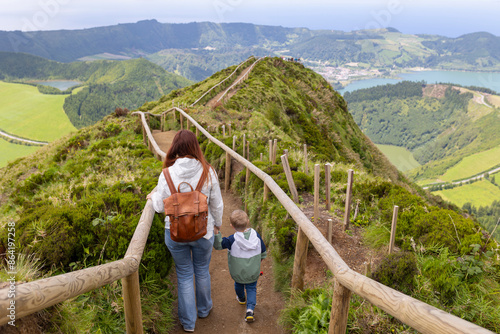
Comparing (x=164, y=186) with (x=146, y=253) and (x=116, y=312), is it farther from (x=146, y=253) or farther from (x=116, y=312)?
(x=116, y=312)

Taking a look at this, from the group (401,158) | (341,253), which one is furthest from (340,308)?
(401,158)

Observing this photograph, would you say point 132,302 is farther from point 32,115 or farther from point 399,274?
point 32,115

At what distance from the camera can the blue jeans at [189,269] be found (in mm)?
3549

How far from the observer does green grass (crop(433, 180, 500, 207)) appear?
116m

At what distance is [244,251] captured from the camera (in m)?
3.88

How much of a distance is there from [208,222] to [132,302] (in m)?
1.20

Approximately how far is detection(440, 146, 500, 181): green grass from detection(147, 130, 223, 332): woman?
529 feet

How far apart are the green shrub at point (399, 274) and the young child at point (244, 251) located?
155 cm

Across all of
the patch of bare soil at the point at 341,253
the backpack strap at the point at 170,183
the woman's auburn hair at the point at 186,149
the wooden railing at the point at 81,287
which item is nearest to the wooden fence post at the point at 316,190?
the patch of bare soil at the point at 341,253

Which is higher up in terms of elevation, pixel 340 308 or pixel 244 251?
pixel 340 308

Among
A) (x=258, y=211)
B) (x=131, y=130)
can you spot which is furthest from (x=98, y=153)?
(x=258, y=211)

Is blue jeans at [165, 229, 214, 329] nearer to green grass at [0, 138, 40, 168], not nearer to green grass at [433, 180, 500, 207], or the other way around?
green grass at [0, 138, 40, 168]

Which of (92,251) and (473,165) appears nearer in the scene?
(92,251)

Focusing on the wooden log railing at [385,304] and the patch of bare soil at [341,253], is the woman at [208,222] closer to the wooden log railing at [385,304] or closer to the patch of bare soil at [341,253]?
the wooden log railing at [385,304]
